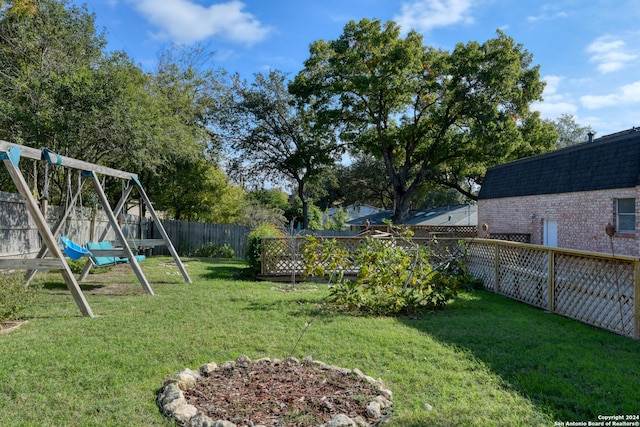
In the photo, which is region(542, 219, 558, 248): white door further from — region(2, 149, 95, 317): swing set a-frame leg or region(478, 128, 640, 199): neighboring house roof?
region(2, 149, 95, 317): swing set a-frame leg

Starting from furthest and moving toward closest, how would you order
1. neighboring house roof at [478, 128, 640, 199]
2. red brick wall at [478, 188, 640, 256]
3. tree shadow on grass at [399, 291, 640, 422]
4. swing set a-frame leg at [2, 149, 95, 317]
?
red brick wall at [478, 188, 640, 256]
neighboring house roof at [478, 128, 640, 199]
swing set a-frame leg at [2, 149, 95, 317]
tree shadow on grass at [399, 291, 640, 422]

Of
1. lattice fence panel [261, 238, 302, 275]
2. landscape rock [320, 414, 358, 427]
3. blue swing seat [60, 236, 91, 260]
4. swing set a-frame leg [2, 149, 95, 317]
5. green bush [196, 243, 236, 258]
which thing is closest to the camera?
landscape rock [320, 414, 358, 427]

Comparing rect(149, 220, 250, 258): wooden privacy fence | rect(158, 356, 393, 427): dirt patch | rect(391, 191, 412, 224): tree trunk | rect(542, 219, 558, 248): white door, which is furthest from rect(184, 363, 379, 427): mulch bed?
rect(391, 191, 412, 224): tree trunk

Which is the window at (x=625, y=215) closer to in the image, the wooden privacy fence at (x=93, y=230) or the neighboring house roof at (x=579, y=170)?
the neighboring house roof at (x=579, y=170)

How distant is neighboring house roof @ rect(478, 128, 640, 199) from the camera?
11148 millimetres

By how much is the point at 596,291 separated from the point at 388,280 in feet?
9.70

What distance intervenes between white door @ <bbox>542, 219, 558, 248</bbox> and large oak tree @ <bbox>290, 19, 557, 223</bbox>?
176 inches

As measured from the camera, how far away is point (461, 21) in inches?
329

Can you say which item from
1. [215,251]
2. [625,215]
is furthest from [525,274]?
[215,251]

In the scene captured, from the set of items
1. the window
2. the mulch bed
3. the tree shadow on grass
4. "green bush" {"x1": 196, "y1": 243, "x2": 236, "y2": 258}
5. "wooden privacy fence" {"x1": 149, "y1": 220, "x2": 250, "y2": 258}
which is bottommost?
the tree shadow on grass

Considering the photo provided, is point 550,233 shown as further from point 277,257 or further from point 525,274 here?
point 277,257

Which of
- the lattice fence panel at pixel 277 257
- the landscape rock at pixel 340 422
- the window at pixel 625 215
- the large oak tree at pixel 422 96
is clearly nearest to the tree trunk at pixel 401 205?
the large oak tree at pixel 422 96

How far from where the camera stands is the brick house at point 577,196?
11156 mm

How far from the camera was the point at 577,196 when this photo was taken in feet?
41.4
